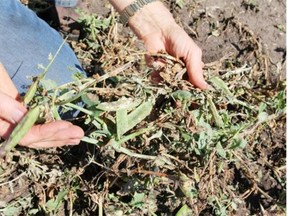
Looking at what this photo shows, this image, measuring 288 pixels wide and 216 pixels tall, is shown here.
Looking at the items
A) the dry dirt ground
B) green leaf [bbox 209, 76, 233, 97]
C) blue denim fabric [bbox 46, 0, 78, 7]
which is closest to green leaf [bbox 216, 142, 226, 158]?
the dry dirt ground

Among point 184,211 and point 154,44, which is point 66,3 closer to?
point 154,44

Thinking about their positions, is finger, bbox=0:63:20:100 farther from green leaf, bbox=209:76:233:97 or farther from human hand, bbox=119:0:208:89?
green leaf, bbox=209:76:233:97

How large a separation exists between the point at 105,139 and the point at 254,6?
1223 mm

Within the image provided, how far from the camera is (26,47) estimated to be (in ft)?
6.05

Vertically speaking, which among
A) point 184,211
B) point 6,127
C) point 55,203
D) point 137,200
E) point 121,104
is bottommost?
point 184,211

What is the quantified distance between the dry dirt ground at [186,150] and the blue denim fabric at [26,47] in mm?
180

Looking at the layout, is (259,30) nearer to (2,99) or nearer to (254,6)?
(254,6)

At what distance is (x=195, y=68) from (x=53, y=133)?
1.58 feet

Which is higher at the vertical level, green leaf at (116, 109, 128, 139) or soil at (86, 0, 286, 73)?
green leaf at (116, 109, 128, 139)

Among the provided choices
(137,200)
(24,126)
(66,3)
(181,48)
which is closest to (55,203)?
(137,200)

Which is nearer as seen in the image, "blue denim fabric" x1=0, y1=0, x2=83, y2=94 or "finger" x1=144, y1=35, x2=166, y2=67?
"finger" x1=144, y1=35, x2=166, y2=67

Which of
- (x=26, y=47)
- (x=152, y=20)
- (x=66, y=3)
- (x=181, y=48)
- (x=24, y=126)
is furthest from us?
(x=66, y=3)

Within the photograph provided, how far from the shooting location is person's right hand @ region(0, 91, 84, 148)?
1.23 metres

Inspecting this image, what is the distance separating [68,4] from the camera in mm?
2215
